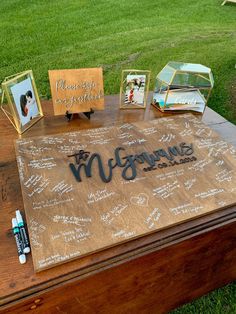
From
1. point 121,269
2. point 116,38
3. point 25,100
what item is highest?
point 25,100

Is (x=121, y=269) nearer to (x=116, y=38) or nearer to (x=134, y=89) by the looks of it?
(x=134, y=89)

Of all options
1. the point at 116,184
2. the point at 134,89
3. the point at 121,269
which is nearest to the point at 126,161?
the point at 116,184

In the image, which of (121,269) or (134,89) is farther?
(134,89)

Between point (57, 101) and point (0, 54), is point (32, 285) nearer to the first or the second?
point (57, 101)

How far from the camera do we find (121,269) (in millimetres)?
787

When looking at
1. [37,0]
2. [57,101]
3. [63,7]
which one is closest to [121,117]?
[57,101]

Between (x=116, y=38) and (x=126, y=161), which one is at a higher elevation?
(x=126, y=161)

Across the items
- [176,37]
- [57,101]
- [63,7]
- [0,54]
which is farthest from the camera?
[63,7]

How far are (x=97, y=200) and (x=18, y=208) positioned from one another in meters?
0.22

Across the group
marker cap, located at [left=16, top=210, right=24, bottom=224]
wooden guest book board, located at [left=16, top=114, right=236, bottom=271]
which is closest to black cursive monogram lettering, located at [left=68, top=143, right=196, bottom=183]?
wooden guest book board, located at [left=16, top=114, right=236, bottom=271]

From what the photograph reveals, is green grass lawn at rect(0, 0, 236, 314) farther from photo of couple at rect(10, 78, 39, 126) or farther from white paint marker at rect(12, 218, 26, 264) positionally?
white paint marker at rect(12, 218, 26, 264)

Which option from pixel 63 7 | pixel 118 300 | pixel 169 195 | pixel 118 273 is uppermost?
pixel 169 195

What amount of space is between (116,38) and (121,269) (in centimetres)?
342

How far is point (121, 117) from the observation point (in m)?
1.27
